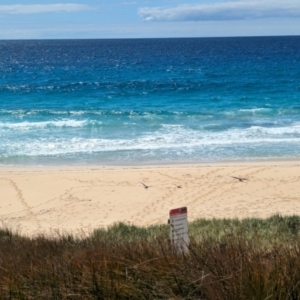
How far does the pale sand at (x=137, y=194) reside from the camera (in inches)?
495

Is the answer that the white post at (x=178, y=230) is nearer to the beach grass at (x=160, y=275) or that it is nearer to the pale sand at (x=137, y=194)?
the beach grass at (x=160, y=275)

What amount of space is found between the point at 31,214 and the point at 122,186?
3004 mm

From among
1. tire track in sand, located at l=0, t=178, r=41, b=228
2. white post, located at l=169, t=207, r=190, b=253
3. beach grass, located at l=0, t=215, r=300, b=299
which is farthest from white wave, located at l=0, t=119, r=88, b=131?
beach grass, located at l=0, t=215, r=300, b=299

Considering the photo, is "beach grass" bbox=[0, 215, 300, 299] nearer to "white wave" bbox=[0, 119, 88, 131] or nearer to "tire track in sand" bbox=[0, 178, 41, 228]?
"tire track in sand" bbox=[0, 178, 41, 228]

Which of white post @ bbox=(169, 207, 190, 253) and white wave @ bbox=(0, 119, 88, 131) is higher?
white post @ bbox=(169, 207, 190, 253)

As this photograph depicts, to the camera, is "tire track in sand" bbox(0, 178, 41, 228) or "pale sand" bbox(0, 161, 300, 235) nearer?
"pale sand" bbox(0, 161, 300, 235)

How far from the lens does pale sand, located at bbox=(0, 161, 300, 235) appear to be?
12578mm

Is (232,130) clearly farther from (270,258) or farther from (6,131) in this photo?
(270,258)

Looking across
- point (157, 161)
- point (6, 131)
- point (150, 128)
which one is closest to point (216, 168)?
point (157, 161)

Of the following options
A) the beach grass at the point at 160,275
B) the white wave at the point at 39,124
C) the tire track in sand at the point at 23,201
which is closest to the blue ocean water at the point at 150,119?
the white wave at the point at 39,124

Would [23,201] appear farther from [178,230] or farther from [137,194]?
[178,230]

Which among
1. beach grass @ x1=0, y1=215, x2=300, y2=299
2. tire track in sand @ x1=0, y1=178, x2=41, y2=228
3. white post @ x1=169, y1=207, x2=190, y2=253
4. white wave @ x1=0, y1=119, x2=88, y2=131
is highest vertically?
white post @ x1=169, y1=207, x2=190, y2=253

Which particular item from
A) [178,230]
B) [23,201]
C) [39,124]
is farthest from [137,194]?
[39,124]

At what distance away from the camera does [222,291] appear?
3.69 metres
